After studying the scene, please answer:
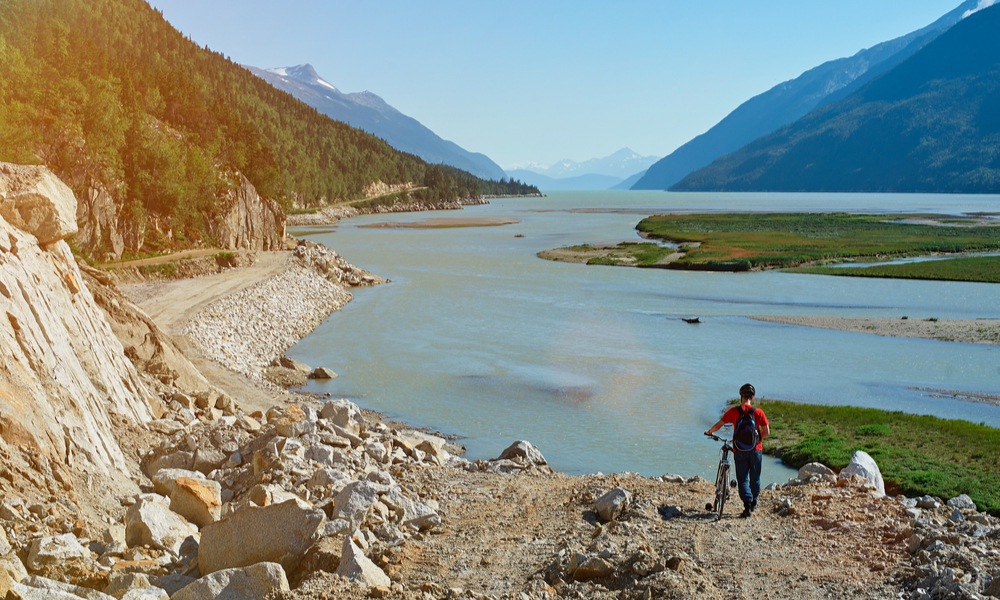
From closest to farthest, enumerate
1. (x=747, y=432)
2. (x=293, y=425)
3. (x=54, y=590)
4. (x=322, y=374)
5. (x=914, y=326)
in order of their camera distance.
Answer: (x=54, y=590)
(x=747, y=432)
(x=293, y=425)
(x=322, y=374)
(x=914, y=326)

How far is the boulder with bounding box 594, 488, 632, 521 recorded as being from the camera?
1152 cm

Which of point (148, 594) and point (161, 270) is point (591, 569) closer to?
point (148, 594)

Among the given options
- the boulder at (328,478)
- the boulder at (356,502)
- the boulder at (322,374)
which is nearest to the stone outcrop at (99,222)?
the boulder at (322,374)

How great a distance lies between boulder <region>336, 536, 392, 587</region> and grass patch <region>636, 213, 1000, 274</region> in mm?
61266

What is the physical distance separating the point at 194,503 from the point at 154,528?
3.90 ft

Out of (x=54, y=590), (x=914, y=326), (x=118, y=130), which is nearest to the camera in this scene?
(x=54, y=590)

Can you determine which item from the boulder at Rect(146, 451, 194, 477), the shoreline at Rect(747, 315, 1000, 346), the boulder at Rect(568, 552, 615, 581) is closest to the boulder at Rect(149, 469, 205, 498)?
the boulder at Rect(146, 451, 194, 477)

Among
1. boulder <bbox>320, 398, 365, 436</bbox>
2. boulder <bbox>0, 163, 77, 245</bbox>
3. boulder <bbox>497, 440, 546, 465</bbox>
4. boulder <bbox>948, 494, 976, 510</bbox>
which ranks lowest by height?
boulder <bbox>497, 440, 546, 465</bbox>

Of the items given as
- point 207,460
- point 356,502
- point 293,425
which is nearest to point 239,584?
point 356,502

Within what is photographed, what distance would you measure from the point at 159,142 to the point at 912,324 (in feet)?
168

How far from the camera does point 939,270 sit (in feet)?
197

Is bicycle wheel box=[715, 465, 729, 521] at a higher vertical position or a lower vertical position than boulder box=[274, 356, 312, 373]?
higher

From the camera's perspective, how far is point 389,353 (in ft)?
103

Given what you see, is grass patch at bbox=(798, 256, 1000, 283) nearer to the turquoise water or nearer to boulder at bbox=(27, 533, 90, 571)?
the turquoise water
